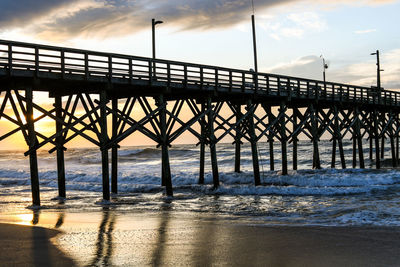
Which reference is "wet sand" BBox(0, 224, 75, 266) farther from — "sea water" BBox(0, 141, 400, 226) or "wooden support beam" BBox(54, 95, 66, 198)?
"wooden support beam" BBox(54, 95, 66, 198)

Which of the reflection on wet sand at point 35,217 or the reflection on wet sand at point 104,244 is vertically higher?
the reflection on wet sand at point 104,244

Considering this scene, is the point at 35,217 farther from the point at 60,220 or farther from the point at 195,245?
the point at 195,245

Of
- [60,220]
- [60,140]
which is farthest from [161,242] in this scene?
[60,140]

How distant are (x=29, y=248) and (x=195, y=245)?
282 cm

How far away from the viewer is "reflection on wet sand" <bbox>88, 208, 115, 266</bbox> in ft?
23.3

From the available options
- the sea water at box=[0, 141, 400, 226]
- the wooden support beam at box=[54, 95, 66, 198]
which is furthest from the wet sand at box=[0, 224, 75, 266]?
the wooden support beam at box=[54, 95, 66, 198]

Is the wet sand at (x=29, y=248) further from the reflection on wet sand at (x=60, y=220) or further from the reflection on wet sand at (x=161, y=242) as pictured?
the reflection on wet sand at (x=161, y=242)

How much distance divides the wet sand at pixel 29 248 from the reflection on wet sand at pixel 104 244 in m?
0.41

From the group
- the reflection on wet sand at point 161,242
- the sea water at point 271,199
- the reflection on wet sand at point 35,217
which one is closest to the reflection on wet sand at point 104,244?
the reflection on wet sand at point 161,242

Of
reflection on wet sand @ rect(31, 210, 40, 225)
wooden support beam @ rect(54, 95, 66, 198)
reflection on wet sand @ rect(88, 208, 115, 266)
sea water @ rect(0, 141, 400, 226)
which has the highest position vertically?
wooden support beam @ rect(54, 95, 66, 198)

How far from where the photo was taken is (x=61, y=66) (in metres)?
15.5

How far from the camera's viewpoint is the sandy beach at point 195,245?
7.18 meters

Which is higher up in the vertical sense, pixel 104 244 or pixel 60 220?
pixel 104 244

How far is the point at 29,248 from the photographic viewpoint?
26.4ft
